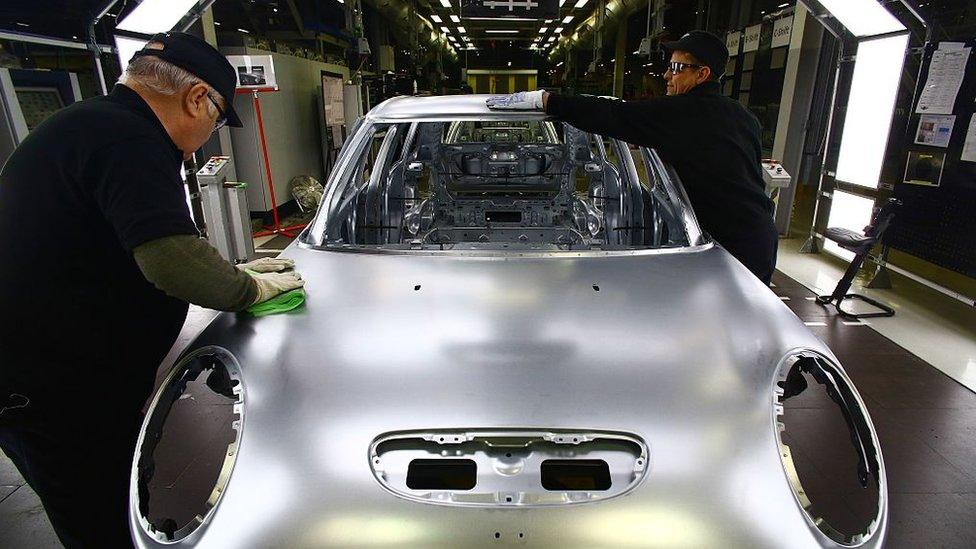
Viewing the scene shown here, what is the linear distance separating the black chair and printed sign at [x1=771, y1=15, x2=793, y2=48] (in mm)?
3359

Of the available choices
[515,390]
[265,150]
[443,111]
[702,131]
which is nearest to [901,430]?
[702,131]

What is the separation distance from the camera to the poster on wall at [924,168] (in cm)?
425

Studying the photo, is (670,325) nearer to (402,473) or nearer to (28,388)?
(402,473)

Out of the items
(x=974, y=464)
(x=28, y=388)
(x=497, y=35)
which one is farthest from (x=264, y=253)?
(x=497, y=35)

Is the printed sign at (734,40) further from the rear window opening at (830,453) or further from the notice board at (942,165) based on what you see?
the rear window opening at (830,453)

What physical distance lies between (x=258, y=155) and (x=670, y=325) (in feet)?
20.7

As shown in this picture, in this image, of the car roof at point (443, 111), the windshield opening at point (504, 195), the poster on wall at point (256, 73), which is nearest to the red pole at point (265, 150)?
the poster on wall at point (256, 73)

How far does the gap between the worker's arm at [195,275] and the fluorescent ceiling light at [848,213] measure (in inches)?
211

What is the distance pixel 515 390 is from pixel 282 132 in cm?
678

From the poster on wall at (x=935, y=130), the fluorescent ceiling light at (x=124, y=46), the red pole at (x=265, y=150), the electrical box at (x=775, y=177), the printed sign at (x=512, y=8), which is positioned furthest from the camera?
the red pole at (x=265, y=150)

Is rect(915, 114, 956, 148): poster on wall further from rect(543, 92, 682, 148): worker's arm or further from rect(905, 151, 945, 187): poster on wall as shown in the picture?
rect(543, 92, 682, 148): worker's arm

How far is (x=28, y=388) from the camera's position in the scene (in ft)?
4.39

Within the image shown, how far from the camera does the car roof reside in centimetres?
219

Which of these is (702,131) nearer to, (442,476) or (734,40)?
(442,476)
